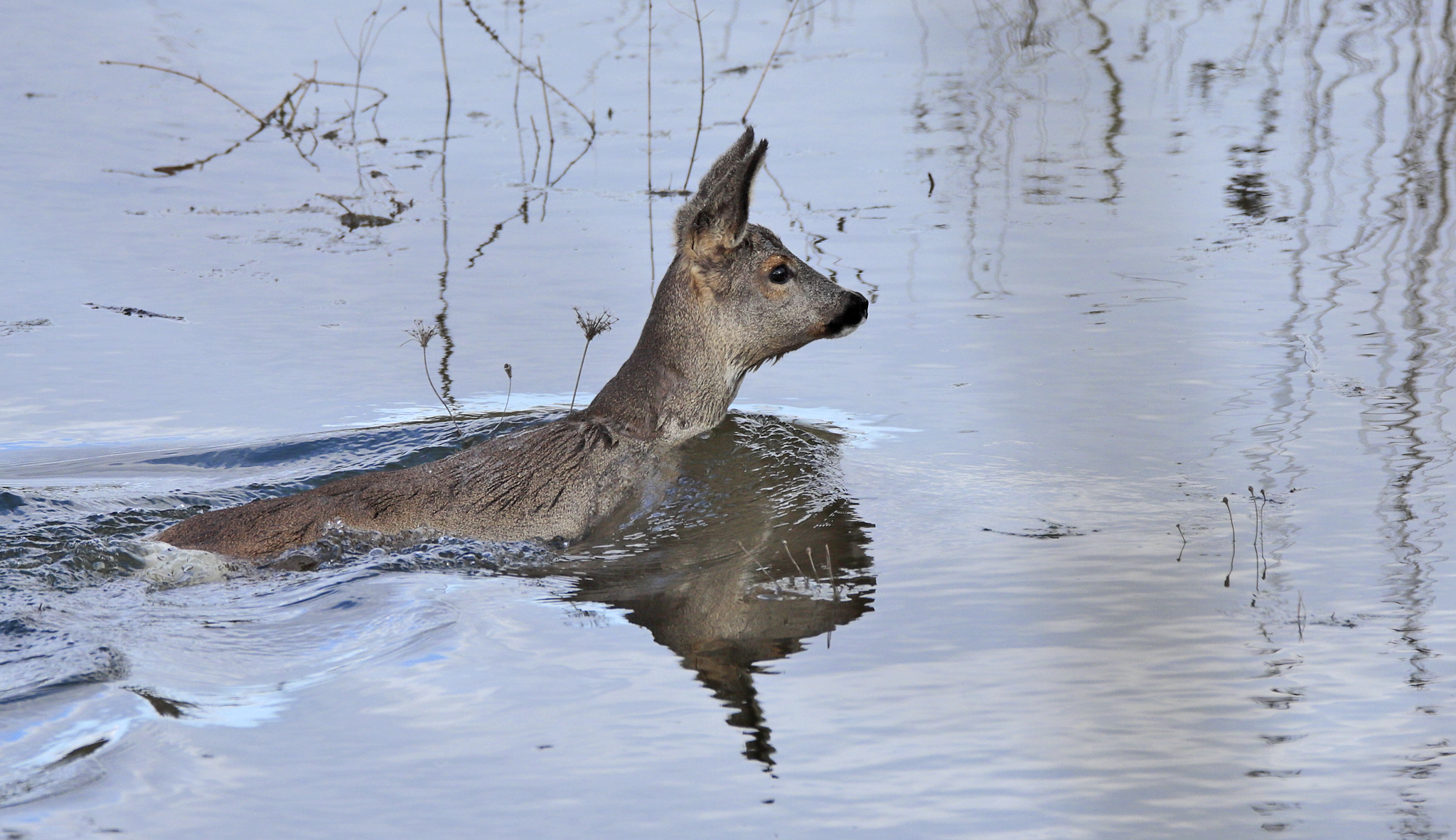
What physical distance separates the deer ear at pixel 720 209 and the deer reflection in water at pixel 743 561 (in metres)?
0.97

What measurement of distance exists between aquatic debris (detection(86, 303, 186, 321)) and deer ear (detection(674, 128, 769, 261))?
153 inches

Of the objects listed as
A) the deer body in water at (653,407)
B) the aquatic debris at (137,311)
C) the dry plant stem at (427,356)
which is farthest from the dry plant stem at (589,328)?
the aquatic debris at (137,311)

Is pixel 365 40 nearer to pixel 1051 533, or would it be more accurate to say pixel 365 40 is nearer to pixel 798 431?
pixel 798 431

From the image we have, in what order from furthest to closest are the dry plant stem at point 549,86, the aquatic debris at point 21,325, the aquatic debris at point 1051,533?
the dry plant stem at point 549,86 < the aquatic debris at point 21,325 < the aquatic debris at point 1051,533

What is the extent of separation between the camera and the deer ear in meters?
7.12

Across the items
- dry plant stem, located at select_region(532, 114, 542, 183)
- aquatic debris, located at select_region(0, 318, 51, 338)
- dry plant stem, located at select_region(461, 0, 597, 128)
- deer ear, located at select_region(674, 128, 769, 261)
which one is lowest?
aquatic debris, located at select_region(0, 318, 51, 338)

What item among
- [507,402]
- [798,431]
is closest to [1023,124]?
[798,431]

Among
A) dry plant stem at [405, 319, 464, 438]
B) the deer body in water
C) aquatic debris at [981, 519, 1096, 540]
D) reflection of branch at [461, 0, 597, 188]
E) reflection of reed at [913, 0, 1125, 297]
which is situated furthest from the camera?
reflection of branch at [461, 0, 597, 188]

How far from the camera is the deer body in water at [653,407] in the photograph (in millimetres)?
6629

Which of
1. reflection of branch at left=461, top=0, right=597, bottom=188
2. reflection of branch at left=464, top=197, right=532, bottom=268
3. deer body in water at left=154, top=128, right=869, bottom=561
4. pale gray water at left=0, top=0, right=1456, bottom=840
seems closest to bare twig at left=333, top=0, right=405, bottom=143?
pale gray water at left=0, top=0, right=1456, bottom=840

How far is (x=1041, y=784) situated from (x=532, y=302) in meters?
Result: 6.41

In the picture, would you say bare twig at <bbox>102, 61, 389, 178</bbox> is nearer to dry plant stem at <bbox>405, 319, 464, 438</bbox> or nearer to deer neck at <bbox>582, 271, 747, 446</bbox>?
dry plant stem at <bbox>405, 319, 464, 438</bbox>

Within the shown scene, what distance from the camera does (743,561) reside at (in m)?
6.54

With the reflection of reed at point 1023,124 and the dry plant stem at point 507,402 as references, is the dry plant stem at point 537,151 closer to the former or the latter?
the reflection of reed at point 1023,124
